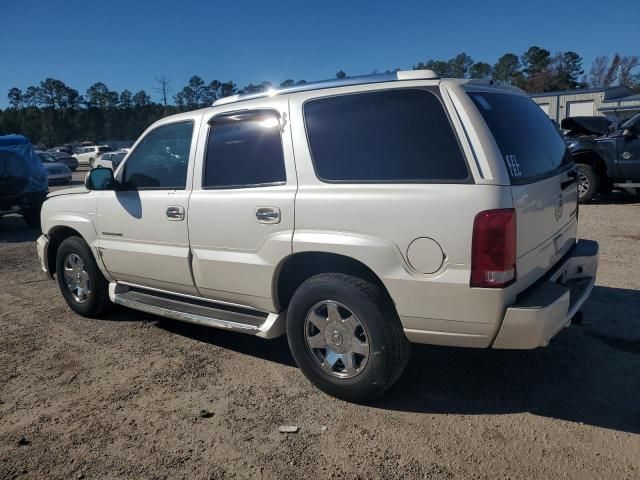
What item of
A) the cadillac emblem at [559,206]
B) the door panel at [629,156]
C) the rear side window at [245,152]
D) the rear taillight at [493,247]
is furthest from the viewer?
the door panel at [629,156]

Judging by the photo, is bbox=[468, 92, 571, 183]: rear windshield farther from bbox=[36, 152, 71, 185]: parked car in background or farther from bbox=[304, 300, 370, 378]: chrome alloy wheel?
bbox=[36, 152, 71, 185]: parked car in background

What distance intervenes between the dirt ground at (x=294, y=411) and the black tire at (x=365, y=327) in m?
0.16

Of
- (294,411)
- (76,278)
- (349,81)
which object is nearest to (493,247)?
(349,81)

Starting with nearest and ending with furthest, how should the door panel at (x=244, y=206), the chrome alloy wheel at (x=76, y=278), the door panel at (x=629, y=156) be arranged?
the door panel at (x=244, y=206) < the chrome alloy wheel at (x=76, y=278) < the door panel at (x=629, y=156)

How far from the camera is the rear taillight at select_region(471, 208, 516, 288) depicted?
8.70ft

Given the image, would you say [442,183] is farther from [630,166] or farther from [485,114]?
[630,166]

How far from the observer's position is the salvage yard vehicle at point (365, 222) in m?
2.75

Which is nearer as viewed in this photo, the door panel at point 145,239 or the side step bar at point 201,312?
the side step bar at point 201,312

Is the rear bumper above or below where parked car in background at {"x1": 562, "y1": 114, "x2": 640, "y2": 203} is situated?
below

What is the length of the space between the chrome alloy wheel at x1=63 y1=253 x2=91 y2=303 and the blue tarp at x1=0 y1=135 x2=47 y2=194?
6247mm

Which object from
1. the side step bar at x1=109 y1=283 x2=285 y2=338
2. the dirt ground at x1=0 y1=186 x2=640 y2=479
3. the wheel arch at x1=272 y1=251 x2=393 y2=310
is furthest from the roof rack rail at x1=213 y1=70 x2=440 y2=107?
the dirt ground at x1=0 y1=186 x2=640 y2=479

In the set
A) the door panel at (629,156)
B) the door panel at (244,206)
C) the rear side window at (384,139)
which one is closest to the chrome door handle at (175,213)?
the door panel at (244,206)

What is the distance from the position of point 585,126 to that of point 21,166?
479 inches

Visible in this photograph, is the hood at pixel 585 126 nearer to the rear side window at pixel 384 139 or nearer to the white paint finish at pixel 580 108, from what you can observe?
the rear side window at pixel 384 139
